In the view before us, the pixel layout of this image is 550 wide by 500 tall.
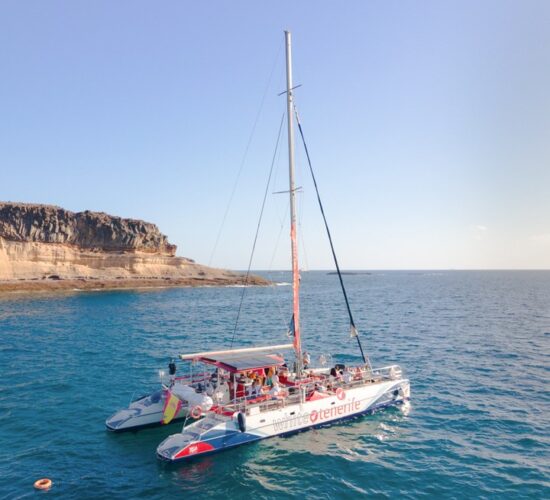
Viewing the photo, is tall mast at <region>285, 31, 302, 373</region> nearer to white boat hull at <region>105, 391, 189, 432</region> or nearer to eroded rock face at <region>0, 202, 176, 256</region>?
white boat hull at <region>105, 391, 189, 432</region>

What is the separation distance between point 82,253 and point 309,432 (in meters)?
91.5

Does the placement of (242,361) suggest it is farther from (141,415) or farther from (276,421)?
(141,415)

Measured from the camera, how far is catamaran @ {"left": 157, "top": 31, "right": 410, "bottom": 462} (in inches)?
650

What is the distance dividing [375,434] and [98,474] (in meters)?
10.9

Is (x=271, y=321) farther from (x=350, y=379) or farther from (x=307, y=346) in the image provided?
(x=350, y=379)

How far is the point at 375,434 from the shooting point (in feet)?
61.3

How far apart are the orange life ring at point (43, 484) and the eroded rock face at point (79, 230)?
87438mm

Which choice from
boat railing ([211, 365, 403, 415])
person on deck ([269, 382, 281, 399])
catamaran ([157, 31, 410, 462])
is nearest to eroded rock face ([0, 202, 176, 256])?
catamaran ([157, 31, 410, 462])

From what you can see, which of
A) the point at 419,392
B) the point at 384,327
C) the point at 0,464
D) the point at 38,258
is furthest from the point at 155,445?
the point at 38,258

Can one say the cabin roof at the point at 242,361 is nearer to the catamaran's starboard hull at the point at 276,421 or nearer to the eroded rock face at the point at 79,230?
the catamaran's starboard hull at the point at 276,421

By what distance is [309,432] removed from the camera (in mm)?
18750

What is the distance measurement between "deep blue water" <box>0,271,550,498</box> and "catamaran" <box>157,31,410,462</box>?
0.53m

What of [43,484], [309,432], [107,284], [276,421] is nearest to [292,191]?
[276,421]

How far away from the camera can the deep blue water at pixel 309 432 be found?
14461 mm
